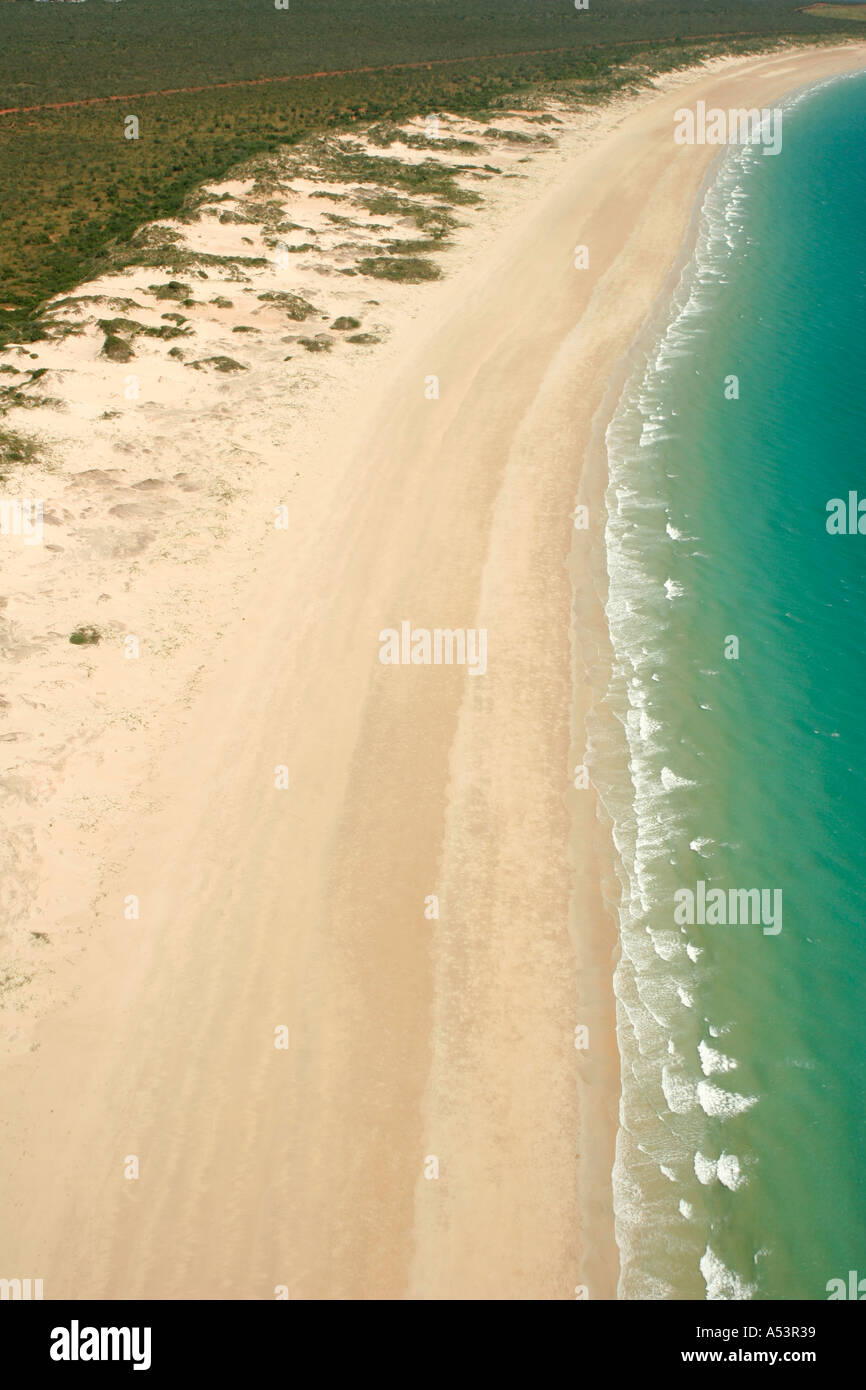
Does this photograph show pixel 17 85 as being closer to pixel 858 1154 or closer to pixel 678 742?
pixel 678 742

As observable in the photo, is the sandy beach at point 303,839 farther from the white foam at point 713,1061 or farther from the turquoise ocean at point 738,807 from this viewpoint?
the white foam at point 713,1061

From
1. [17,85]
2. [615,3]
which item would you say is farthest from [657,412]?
[615,3]

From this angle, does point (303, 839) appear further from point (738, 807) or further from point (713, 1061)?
point (738, 807)

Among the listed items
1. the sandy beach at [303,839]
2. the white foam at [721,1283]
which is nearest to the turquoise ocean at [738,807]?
the white foam at [721,1283]

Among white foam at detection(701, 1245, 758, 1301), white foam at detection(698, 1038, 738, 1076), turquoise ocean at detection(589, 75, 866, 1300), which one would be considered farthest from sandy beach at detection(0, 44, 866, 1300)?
white foam at detection(698, 1038, 738, 1076)

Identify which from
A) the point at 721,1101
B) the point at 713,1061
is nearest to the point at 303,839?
the point at 713,1061

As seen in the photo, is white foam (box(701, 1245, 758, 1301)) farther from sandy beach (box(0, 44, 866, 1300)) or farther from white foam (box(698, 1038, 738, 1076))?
white foam (box(698, 1038, 738, 1076))
